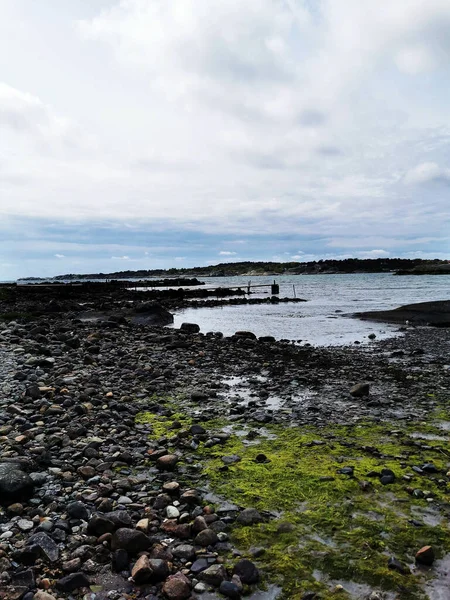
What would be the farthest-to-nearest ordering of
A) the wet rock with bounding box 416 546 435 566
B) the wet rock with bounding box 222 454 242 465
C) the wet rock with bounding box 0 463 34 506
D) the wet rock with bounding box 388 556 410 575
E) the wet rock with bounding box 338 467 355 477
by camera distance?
1. the wet rock with bounding box 222 454 242 465
2. the wet rock with bounding box 338 467 355 477
3. the wet rock with bounding box 0 463 34 506
4. the wet rock with bounding box 416 546 435 566
5. the wet rock with bounding box 388 556 410 575

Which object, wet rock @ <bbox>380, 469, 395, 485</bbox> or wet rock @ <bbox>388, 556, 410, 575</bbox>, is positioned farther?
wet rock @ <bbox>380, 469, 395, 485</bbox>

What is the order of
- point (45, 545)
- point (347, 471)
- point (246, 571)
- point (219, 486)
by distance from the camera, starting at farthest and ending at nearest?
point (347, 471), point (219, 486), point (45, 545), point (246, 571)

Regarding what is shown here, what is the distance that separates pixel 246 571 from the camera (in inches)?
153

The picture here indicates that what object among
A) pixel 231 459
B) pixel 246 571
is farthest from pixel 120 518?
pixel 231 459

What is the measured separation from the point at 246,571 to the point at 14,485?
2.79 meters

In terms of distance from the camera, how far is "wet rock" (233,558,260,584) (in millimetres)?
3843

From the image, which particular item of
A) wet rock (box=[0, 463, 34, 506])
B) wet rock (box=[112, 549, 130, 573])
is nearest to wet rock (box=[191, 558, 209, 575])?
wet rock (box=[112, 549, 130, 573])

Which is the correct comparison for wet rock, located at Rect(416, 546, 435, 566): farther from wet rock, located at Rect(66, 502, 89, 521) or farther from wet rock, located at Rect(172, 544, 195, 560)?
wet rock, located at Rect(66, 502, 89, 521)

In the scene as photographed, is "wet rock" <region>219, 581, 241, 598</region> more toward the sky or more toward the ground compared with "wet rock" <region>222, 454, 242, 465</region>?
more toward the sky

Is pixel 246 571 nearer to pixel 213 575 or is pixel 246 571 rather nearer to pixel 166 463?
pixel 213 575

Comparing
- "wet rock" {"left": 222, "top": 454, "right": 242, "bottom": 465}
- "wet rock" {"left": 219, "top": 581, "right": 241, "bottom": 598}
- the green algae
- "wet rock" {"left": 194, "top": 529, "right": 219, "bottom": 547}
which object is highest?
"wet rock" {"left": 194, "top": 529, "right": 219, "bottom": 547}

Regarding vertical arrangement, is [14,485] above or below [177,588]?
above

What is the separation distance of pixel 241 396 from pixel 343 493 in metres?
4.95

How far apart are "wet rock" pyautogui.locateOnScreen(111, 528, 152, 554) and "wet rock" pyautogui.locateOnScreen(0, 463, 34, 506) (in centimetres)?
142
